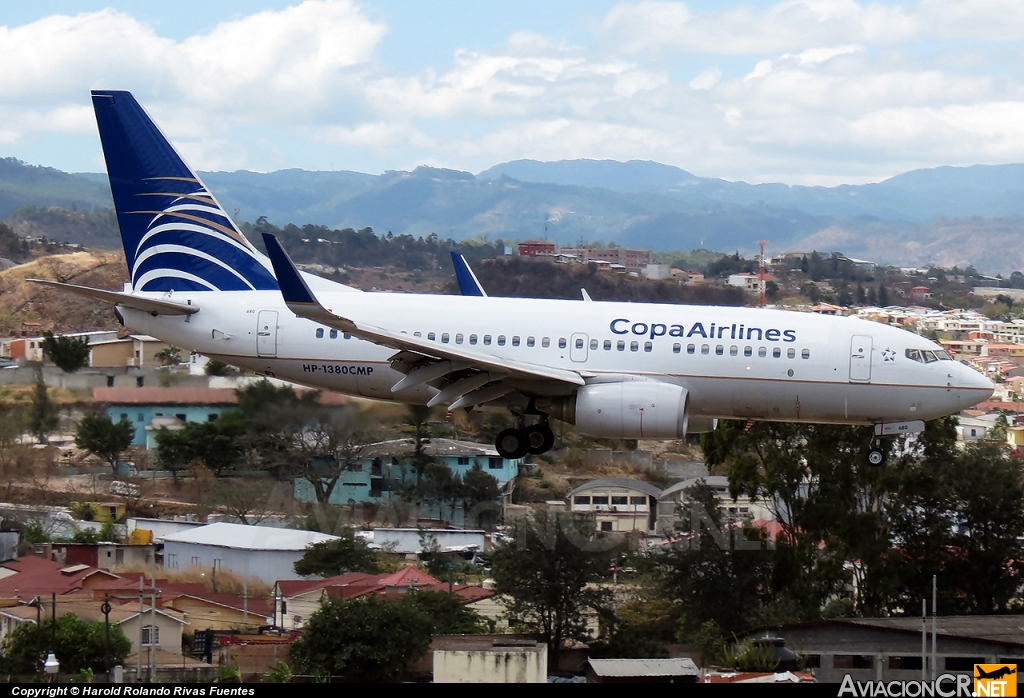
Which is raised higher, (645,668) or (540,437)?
(540,437)

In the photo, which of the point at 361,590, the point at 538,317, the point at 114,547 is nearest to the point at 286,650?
the point at 361,590

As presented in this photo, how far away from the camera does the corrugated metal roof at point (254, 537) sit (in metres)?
39.0

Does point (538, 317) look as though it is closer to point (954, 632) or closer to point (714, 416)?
point (714, 416)

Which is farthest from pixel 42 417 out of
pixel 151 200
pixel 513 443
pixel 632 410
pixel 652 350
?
pixel 652 350

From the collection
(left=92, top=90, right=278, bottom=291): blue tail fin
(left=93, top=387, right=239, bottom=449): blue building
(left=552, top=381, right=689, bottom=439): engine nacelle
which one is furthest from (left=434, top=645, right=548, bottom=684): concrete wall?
(left=93, top=387, right=239, bottom=449): blue building

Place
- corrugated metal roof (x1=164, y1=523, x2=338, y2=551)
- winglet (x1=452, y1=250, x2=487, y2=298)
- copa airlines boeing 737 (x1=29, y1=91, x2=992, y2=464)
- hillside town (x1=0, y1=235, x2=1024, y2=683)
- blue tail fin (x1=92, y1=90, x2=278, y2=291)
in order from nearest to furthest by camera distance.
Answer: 1. copa airlines boeing 737 (x1=29, y1=91, x2=992, y2=464)
2. blue tail fin (x1=92, y1=90, x2=278, y2=291)
3. winglet (x1=452, y1=250, x2=487, y2=298)
4. hillside town (x1=0, y1=235, x2=1024, y2=683)
5. corrugated metal roof (x1=164, y1=523, x2=338, y2=551)

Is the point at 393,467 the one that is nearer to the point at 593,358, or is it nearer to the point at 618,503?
the point at 618,503

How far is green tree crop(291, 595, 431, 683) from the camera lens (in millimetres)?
35750

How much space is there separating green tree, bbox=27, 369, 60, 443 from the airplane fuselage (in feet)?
35.1

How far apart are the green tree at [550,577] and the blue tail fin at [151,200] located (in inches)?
521

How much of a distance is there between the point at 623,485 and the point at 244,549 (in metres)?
12.7

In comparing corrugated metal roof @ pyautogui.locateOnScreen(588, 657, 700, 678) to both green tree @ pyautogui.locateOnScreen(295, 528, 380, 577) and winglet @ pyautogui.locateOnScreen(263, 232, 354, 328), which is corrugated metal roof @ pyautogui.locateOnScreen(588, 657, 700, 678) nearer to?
green tree @ pyautogui.locateOnScreen(295, 528, 380, 577)

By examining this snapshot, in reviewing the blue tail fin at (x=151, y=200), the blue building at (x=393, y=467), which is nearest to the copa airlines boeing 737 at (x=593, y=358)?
the blue tail fin at (x=151, y=200)

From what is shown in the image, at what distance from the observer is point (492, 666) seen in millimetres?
30641
